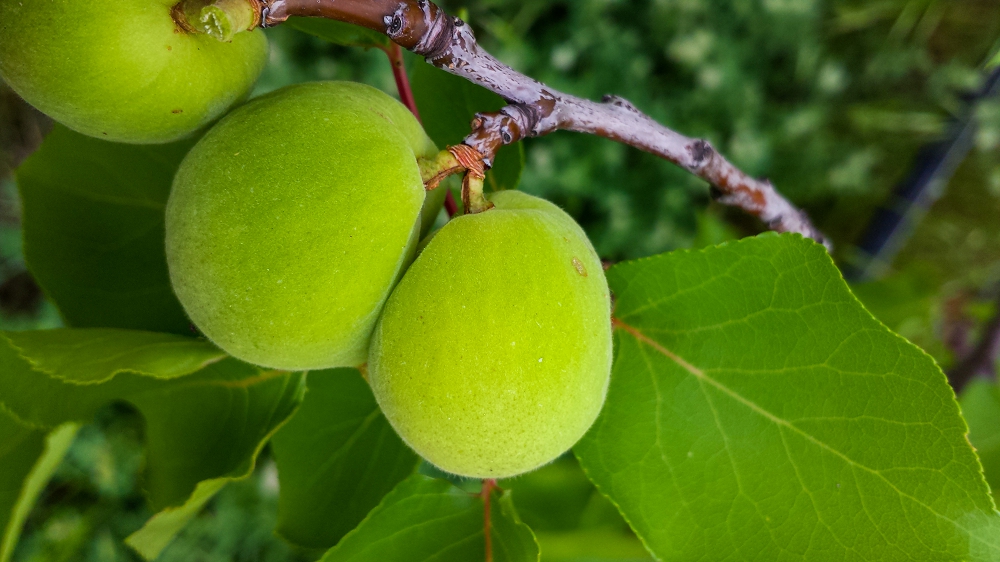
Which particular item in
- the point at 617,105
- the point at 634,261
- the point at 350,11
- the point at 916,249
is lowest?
the point at 916,249

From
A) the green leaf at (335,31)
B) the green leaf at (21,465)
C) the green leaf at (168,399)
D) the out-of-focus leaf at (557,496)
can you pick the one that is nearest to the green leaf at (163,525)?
the green leaf at (168,399)

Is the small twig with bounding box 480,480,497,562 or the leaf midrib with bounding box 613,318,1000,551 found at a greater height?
the leaf midrib with bounding box 613,318,1000,551

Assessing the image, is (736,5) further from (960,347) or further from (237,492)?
(237,492)

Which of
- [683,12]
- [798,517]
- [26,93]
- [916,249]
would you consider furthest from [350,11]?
[916,249]

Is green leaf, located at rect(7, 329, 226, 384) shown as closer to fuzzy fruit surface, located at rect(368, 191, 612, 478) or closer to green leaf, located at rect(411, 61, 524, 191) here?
fuzzy fruit surface, located at rect(368, 191, 612, 478)

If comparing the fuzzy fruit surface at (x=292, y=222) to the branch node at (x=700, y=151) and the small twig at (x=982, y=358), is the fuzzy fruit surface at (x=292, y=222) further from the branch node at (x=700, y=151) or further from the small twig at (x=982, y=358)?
the small twig at (x=982, y=358)

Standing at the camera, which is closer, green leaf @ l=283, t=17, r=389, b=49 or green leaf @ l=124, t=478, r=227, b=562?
green leaf @ l=124, t=478, r=227, b=562

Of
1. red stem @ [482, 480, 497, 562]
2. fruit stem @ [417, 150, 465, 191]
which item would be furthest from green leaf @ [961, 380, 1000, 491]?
fruit stem @ [417, 150, 465, 191]
